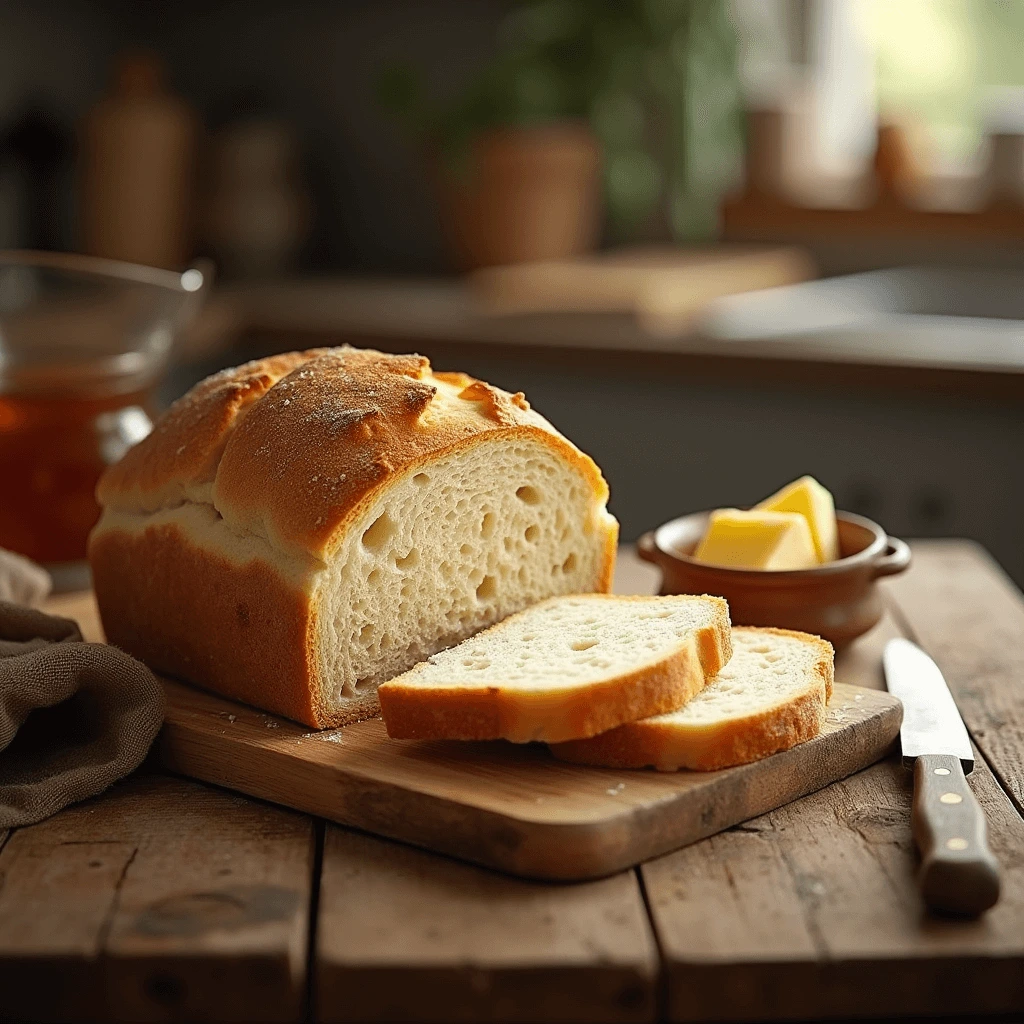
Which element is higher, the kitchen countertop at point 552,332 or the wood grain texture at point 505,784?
the kitchen countertop at point 552,332

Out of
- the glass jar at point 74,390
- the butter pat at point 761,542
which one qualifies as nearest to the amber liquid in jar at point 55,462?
the glass jar at point 74,390

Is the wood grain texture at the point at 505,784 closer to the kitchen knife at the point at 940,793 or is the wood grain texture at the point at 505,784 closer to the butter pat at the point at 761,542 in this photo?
the kitchen knife at the point at 940,793

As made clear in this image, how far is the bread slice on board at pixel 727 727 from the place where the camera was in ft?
4.26

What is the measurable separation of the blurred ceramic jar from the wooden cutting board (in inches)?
117

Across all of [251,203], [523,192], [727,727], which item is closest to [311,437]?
[727,727]

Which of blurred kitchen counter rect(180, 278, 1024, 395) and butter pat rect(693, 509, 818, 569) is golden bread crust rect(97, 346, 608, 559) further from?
blurred kitchen counter rect(180, 278, 1024, 395)

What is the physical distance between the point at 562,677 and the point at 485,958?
32 cm

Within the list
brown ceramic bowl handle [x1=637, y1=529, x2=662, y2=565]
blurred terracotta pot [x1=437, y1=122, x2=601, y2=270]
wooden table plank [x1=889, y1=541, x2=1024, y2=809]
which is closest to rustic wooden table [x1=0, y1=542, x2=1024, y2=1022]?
wooden table plank [x1=889, y1=541, x2=1024, y2=809]

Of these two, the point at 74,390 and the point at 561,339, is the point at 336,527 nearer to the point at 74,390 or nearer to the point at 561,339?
the point at 74,390

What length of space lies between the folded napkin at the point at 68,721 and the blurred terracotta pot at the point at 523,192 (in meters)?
2.69

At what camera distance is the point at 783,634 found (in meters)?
1.55

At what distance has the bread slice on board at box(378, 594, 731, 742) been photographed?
4.25 feet

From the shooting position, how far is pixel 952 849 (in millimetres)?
1146

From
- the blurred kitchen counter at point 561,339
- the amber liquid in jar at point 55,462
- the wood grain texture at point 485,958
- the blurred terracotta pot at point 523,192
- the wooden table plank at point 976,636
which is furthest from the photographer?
the blurred terracotta pot at point 523,192
